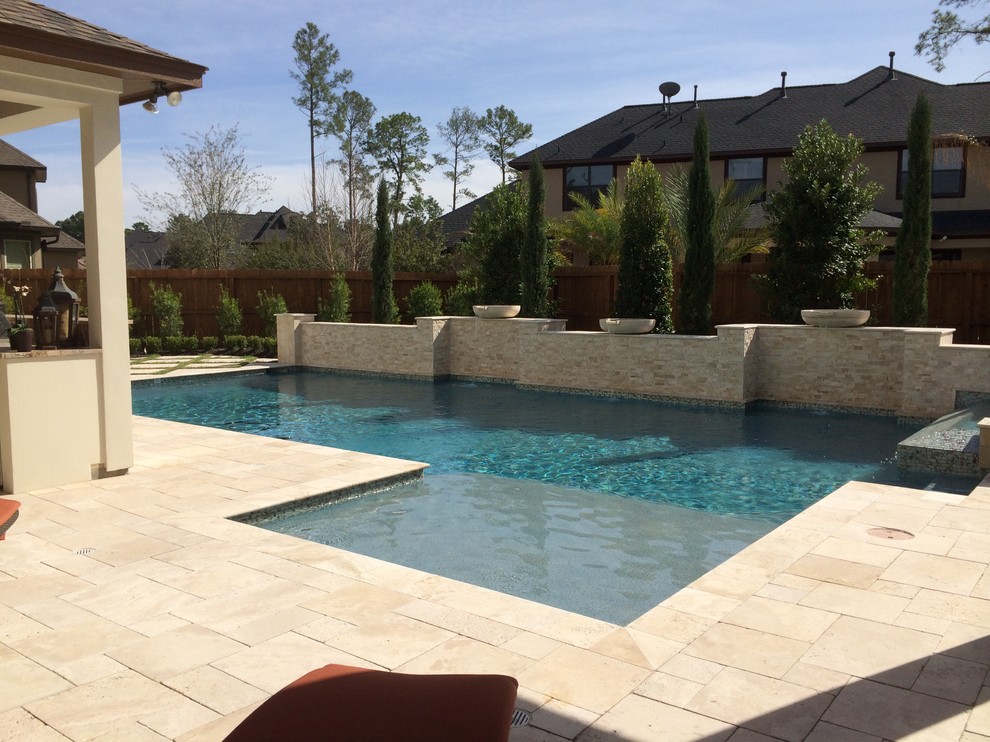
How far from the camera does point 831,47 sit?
1756 centimetres

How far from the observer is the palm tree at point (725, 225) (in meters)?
17.3

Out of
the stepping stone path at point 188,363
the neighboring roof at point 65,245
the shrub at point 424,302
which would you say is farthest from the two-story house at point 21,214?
the shrub at point 424,302

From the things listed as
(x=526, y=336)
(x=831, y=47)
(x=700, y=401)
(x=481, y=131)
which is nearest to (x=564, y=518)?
(x=700, y=401)

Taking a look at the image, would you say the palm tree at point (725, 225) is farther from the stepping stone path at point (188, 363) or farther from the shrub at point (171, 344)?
the shrub at point (171, 344)

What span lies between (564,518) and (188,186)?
2793 cm

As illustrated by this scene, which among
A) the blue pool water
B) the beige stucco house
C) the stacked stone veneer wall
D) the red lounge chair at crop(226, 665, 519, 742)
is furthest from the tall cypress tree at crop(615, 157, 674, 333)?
the red lounge chair at crop(226, 665, 519, 742)

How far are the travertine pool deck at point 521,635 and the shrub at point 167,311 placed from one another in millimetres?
15648

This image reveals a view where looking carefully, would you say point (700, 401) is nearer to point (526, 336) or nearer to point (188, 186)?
point (526, 336)

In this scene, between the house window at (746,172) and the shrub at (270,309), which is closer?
the shrub at (270,309)

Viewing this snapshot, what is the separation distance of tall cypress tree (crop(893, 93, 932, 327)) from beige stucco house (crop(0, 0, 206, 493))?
467 inches

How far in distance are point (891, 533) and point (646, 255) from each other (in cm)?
1051

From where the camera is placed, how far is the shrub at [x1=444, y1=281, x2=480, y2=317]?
63.1ft

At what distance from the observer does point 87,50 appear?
6531mm

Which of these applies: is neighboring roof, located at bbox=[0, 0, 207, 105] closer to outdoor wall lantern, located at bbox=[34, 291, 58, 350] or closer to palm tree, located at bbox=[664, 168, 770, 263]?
outdoor wall lantern, located at bbox=[34, 291, 58, 350]
